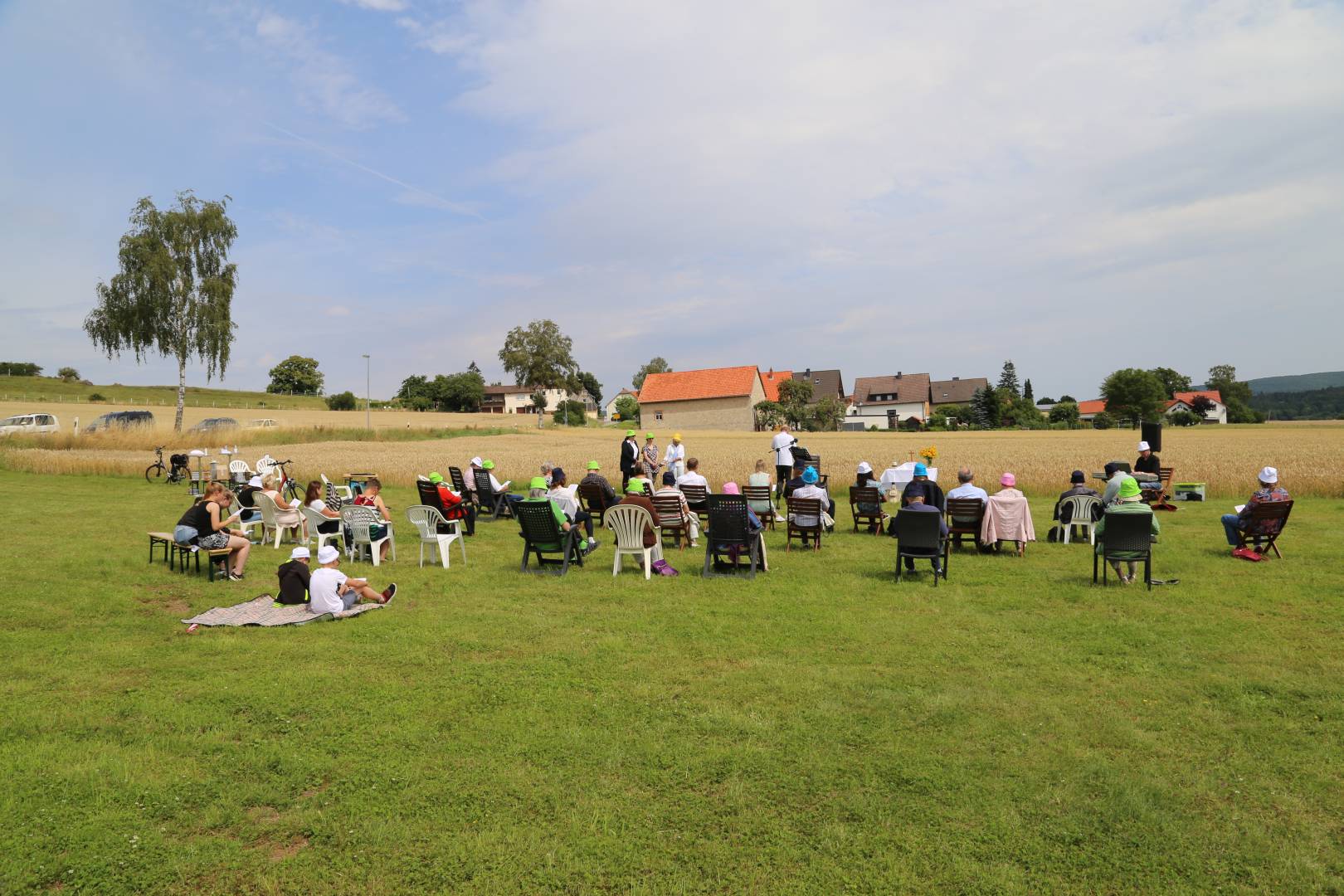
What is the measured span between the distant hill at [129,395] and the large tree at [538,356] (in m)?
25.0

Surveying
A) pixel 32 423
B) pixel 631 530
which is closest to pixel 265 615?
pixel 631 530

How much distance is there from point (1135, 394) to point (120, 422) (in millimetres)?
102945

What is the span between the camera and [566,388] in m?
112

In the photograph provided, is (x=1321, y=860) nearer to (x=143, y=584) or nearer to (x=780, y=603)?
(x=780, y=603)

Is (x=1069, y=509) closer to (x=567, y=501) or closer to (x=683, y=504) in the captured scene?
(x=683, y=504)

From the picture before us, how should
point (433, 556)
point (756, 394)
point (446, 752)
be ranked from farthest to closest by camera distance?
point (756, 394)
point (433, 556)
point (446, 752)

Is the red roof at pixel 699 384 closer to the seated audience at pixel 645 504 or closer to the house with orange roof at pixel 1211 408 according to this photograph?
the house with orange roof at pixel 1211 408

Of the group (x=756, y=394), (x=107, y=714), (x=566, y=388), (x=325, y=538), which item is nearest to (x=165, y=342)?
(x=325, y=538)

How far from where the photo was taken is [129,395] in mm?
85438

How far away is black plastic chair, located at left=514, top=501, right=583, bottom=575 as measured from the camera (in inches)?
406

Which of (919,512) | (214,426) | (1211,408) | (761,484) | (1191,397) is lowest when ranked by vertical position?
(919,512)

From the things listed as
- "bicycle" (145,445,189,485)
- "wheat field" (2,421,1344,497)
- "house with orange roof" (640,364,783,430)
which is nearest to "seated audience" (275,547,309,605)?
"wheat field" (2,421,1344,497)

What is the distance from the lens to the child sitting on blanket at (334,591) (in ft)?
26.7

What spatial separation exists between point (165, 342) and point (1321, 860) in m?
49.7
